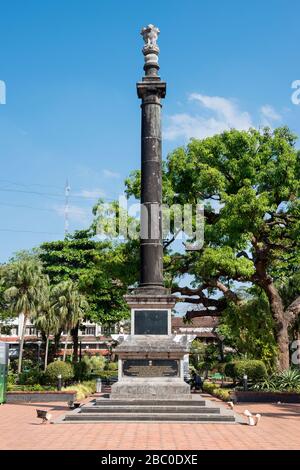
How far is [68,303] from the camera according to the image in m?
40.0

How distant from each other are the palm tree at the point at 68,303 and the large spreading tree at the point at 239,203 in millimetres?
13559

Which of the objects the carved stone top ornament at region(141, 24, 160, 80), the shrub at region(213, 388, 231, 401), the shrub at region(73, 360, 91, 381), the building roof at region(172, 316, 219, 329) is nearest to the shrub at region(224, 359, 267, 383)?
the shrub at region(213, 388, 231, 401)

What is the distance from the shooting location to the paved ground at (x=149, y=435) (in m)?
11.0

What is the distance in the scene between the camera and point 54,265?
49938mm

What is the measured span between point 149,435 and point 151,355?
512 centimetres

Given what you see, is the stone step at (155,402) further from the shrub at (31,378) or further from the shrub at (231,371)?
the shrub at (231,371)

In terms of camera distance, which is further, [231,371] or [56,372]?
[231,371]

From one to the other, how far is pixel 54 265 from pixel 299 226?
29.7 metres

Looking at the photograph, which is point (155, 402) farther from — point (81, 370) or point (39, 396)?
point (81, 370)

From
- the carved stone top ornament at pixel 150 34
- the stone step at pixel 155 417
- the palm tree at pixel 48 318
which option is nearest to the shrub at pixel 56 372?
the palm tree at pixel 48 318

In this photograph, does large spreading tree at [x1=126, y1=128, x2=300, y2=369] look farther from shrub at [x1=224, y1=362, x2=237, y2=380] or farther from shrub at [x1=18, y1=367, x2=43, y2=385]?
shrub at [x1=18, y1=367, x2=43, y2=385]

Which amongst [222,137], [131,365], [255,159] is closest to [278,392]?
[131,365]

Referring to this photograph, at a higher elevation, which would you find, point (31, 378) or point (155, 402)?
point (155, 402)

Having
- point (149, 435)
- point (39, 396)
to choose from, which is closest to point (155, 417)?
point (149, 435)
